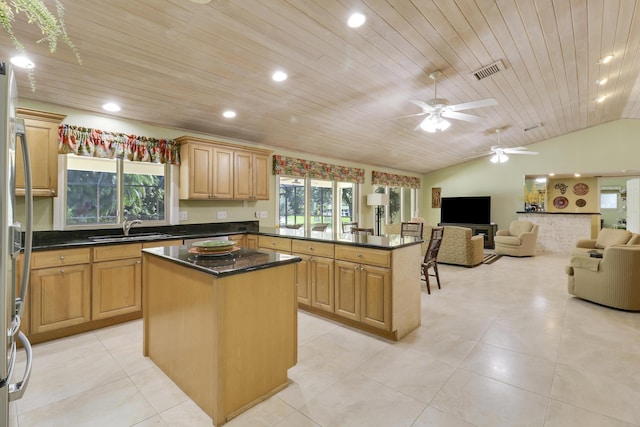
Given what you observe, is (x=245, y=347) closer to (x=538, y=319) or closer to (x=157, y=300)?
(x=157, y=300)

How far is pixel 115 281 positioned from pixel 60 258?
519 millimetres

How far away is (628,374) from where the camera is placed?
7.45 feet

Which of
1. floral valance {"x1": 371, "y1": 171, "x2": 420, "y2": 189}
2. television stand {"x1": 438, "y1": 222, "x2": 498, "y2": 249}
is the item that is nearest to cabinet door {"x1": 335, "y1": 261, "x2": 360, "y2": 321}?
floral valance {"x1": 371, "y1": 171, "x2": 420, "y2": 189}

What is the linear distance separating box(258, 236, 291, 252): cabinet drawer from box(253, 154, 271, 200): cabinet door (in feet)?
3.03

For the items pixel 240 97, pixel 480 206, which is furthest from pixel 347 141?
pixel 480 206

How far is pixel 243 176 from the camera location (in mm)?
4590

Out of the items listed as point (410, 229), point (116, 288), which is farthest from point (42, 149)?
point (410, 229)

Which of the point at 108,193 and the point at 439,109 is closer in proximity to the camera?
the point at 439,109

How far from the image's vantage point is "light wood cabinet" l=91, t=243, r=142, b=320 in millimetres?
3061

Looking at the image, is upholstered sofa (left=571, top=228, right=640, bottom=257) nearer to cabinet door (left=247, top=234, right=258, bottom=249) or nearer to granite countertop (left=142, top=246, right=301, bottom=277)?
cabinet door (left=247, top=234, right=258, bottom=249)

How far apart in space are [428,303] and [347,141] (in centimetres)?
318

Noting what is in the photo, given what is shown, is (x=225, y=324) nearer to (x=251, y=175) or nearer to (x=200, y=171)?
(x=200, y=171)

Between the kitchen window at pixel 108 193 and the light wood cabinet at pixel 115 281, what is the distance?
68cm

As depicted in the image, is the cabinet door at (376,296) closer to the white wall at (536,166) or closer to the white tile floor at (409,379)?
the white tile floor at (409,379)
